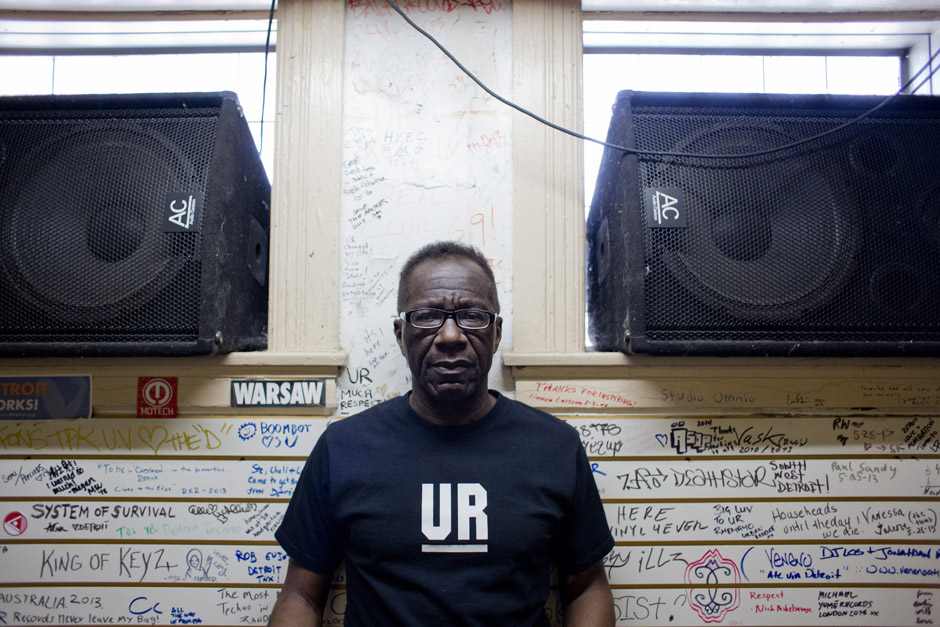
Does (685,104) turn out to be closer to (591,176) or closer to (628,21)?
(591,176)

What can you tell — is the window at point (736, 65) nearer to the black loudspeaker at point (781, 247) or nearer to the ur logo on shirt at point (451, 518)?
the black loudspeaker at point (781, 247)

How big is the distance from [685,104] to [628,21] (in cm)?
80

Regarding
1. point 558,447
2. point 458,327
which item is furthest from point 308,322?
point 558,447

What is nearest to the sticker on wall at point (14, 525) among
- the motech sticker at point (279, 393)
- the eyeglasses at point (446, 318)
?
the motech sticker at point (279, 393)

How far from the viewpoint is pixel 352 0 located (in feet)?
6.06

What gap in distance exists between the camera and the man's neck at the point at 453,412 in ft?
4.66

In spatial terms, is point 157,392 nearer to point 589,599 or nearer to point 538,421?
point 538,421

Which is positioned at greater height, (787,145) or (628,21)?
(628,21)

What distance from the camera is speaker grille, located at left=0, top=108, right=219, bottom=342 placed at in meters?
1.43

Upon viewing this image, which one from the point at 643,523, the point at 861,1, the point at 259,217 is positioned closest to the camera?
the point at 643,523

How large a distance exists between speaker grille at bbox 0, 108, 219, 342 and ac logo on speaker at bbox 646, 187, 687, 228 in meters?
1.38

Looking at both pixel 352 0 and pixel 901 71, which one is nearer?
pixel 352 0

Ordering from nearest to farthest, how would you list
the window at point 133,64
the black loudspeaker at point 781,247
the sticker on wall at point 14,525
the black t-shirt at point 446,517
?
the black t-shirt at point 446,517 < the black loudspeaker at point 781,247 < the sticker on wall at point 14,525 < the window at point 133,64

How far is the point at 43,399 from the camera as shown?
1.61 m
